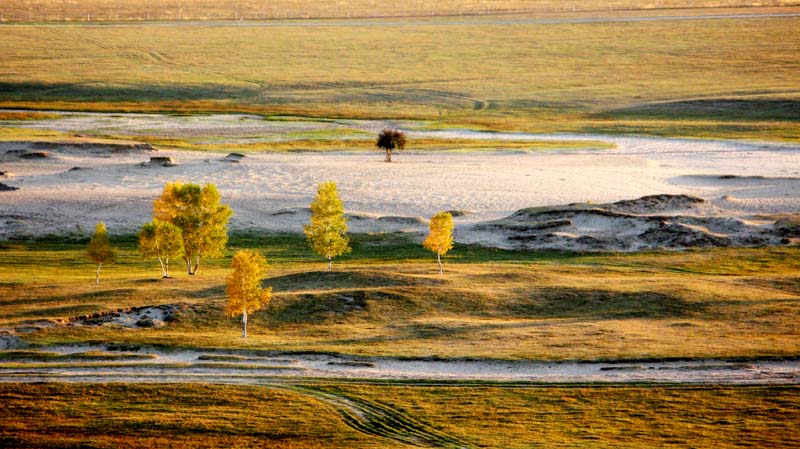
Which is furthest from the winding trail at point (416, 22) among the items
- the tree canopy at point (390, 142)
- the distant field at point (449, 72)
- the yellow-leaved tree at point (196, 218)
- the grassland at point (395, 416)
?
the grassland at point (395, 416)

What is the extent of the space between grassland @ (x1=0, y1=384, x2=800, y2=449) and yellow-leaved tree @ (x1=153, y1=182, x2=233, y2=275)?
15.3 metres

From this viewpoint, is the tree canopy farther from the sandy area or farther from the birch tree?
the birch tree

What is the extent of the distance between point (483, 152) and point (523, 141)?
8033 mm

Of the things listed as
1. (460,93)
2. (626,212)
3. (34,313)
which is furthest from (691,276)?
(460,93)

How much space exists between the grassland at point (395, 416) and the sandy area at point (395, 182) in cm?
2562

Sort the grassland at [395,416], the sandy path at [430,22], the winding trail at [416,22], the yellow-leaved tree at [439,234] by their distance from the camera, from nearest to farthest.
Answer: the grassland at [395,416], the yellow-leaved tree at [439,234], the winding trail at [416,22], the sandy path at [430,22]

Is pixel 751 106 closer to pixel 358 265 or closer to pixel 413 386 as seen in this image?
pixel 358 265

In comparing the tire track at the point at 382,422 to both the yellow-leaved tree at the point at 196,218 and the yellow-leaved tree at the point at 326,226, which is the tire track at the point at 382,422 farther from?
the yellow-leaved tree at the point at 196,218

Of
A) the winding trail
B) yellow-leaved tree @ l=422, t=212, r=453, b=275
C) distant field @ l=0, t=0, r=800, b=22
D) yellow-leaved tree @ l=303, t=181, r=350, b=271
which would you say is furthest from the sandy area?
distant field @ l=0, t=0, r=800, b=22

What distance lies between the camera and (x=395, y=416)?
29359mm

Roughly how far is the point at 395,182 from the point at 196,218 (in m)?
24.3

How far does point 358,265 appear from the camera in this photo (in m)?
49.3

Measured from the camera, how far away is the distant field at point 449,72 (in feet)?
351

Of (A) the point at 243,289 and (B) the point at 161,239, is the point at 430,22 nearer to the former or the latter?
(B) the point at 161,239
